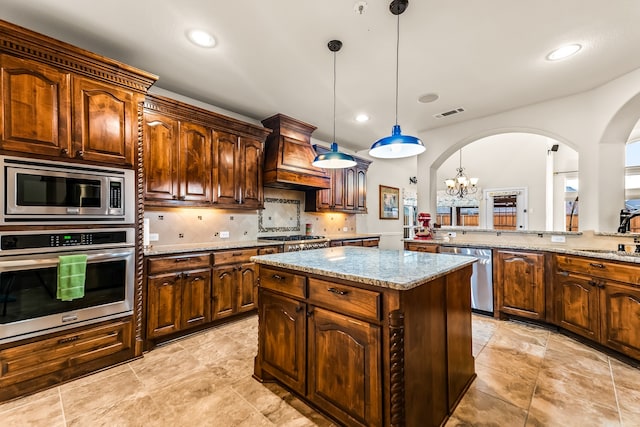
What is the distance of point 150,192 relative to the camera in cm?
287

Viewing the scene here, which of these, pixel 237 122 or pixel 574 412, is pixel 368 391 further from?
pixel 237 122

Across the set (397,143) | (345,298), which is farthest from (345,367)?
(397,143)

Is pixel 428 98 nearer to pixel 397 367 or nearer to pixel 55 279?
pixel 397 367

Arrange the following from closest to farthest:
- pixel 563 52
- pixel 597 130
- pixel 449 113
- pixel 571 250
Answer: pixel 563 52 → pixel 571 250 → pixel 597 130 → pixel 449 113

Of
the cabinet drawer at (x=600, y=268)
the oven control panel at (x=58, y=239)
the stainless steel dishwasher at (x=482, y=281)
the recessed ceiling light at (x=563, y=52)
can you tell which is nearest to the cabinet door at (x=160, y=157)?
the oven control panel at (x=58, y=239)

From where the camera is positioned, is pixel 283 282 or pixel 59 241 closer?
pixel 283 282

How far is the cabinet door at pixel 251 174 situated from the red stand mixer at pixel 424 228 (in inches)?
94.8

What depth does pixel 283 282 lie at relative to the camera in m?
1.93

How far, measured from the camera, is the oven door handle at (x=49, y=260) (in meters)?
1.88

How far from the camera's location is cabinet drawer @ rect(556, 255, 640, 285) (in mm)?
2327

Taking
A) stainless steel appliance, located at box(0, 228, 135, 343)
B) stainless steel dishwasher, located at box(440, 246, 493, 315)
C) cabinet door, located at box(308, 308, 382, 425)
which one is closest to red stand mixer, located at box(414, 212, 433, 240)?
stainless steel dishwasher, located at box(440, 246, 493, 315)

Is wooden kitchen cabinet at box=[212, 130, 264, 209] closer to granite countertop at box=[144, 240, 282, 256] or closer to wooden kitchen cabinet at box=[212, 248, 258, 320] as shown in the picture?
granite countertop at box=[144, 240, 282, 256]

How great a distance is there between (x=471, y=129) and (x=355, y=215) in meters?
2.76

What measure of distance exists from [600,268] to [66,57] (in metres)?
4.78
